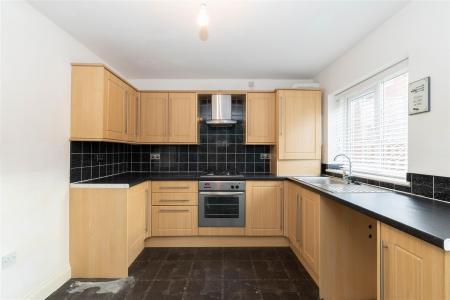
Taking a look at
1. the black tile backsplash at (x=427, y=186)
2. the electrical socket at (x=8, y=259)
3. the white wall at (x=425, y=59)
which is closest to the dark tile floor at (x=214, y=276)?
the electrical socket at (x=8, y=259)

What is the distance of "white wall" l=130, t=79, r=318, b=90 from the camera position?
3629mm

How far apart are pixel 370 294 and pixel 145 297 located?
1.93 metres

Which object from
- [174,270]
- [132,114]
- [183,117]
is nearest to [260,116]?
[183,117]

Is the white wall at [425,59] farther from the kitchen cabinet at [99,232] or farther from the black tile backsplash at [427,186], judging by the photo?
the kitchen cabinet at [99,232]

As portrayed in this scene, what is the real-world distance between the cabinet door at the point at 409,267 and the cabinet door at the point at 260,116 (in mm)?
2217

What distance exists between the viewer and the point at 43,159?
1.94 metres

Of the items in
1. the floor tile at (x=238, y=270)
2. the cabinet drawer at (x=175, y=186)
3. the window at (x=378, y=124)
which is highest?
the window at (x=378, y=124)

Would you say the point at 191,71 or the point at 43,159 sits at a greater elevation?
the point at 191,71

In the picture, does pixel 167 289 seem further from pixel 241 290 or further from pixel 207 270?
pixel 241 290

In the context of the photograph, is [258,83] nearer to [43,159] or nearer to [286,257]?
[286,257]

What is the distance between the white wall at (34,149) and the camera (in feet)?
5.38

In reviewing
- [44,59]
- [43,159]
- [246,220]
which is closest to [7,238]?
[43,159]

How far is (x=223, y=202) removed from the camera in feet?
9.90

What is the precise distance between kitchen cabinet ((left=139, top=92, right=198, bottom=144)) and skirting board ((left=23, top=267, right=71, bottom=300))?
180cm
